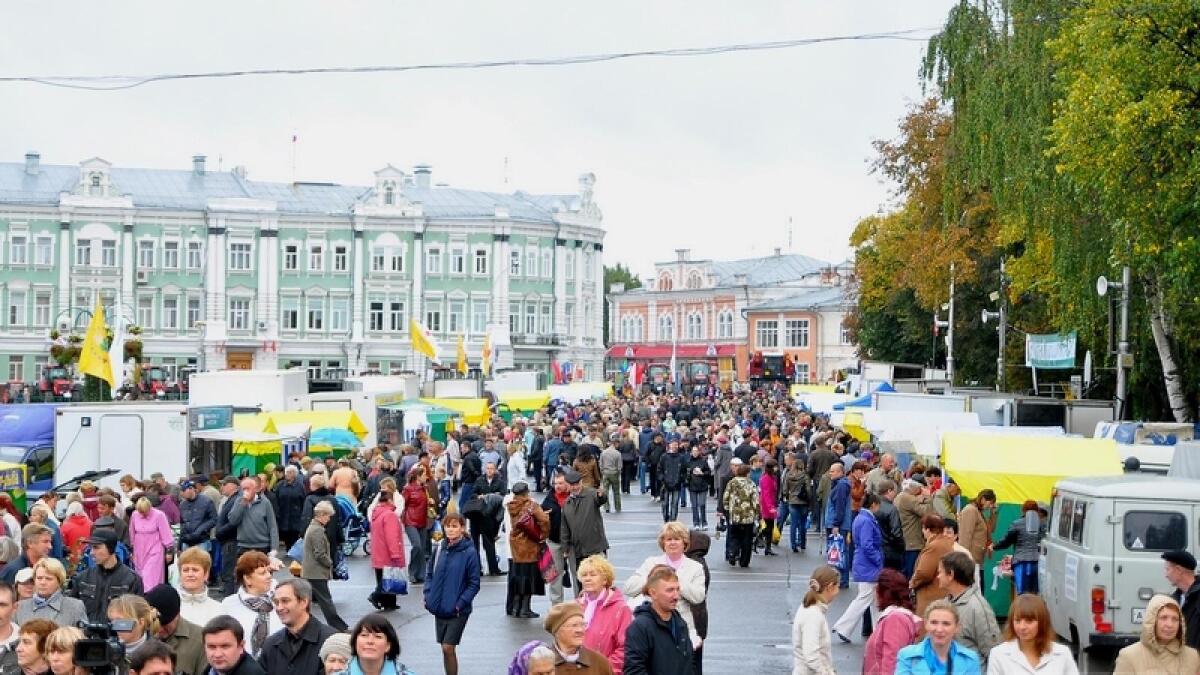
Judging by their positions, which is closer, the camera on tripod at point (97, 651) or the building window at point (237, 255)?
the camera on tripod at point (97, 651)

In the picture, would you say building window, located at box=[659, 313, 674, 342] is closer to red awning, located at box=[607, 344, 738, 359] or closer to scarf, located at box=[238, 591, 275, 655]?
red awning, located at box=[607, 344, 738, 359]

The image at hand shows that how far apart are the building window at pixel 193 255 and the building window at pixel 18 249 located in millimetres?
8469

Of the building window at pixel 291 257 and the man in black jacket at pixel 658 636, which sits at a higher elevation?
the building window at pixel 291 257

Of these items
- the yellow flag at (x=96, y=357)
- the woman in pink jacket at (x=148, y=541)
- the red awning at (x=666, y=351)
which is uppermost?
the red awning at (x=666, y=351)

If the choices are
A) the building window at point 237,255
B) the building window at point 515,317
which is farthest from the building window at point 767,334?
the building window at point 237,255

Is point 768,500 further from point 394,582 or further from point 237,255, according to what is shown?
point 237,255

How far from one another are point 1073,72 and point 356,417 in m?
17.5

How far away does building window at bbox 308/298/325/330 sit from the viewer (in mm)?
103250

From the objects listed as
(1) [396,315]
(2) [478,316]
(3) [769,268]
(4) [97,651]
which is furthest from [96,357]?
(3) [769,268]

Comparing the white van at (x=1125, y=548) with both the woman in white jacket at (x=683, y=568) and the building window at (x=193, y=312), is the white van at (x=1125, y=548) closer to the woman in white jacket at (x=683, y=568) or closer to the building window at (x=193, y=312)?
the woman in white jacket at (x=683, y=568)

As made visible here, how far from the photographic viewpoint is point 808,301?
139000 millimetres

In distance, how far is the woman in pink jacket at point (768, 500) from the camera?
2844 cm

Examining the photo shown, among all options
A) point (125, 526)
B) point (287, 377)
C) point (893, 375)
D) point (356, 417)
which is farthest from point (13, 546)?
point (893, 375)

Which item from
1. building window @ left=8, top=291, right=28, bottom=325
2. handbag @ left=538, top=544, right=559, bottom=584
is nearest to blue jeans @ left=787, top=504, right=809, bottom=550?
handbag @ left=538, top=544, right=559, bottom=584
